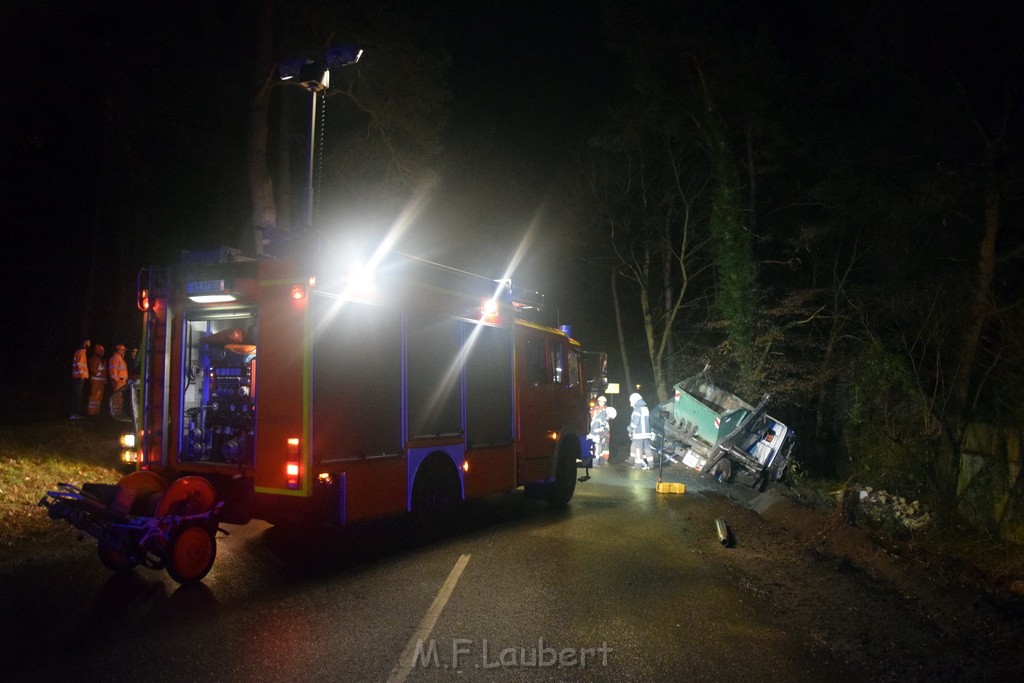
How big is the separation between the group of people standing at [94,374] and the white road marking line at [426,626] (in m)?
10.5

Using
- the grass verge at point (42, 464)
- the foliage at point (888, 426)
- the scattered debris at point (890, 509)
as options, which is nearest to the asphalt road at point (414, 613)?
the grass verge at point (42, 464)

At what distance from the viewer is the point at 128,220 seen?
22.5m

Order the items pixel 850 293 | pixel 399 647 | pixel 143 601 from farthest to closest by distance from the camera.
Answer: pixel 850 293 → pixel 143 601 → pixel 399 647

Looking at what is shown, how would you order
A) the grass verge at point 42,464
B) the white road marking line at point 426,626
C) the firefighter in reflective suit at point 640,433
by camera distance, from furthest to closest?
1. the firefighter in reflective suit at point 640,433
2. the grass verge at point 42,464
3. the white road marking line at point 426,626

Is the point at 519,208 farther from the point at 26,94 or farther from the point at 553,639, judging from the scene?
the point at 553,639

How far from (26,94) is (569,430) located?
10.4 metres

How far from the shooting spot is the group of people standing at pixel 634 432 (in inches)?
693

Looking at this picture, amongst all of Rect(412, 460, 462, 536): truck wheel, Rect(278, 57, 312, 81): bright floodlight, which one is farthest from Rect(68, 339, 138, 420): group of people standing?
Rect(412, 460, 462, 536): truck wheel

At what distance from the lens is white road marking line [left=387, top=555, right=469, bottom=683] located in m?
4.77

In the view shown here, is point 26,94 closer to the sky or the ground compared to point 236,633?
closer to the sky

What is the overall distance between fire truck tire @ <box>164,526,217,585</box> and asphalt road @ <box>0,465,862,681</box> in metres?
0.13

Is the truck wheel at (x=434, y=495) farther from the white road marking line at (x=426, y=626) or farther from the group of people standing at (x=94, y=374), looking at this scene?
the group of people standing at (x=94, y=374)

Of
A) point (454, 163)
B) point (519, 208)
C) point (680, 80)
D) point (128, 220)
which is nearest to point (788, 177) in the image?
point (680, 80)

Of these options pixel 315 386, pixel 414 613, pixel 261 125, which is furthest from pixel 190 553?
pixel 261 125
